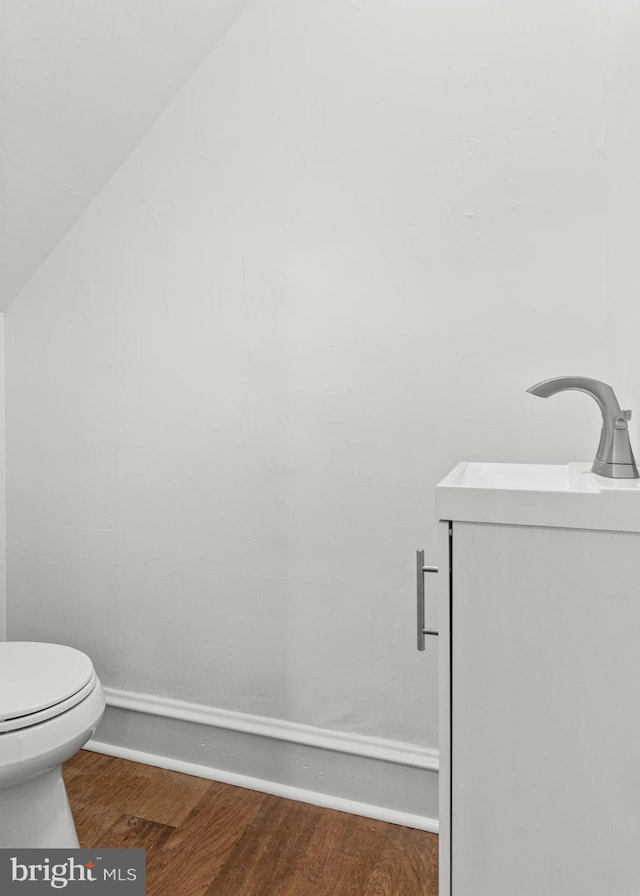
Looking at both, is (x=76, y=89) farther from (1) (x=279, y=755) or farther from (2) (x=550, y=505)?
(1) (x=279, y=755)

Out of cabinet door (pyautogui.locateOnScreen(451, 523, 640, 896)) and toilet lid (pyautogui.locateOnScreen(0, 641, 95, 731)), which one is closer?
cabinet door (pyautogui.locateOnScreen(451, 523, 640, 896))

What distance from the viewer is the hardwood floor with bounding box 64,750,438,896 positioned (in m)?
1.28

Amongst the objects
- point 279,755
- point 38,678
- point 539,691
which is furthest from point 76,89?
point 279,755

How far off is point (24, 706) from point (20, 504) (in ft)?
2.95

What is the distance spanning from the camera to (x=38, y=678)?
130cm

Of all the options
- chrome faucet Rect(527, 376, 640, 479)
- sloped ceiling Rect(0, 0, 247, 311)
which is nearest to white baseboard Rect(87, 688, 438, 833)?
chrome faucet Rect(527, 376, 640, 479)

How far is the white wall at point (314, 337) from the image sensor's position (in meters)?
1.34

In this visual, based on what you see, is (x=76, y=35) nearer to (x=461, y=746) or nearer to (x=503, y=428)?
(x=503, y=428)

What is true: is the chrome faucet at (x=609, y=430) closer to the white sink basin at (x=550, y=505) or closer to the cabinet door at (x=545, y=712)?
the white sink basin at (x=550, y=505)

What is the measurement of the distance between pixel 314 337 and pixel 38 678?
1.01m

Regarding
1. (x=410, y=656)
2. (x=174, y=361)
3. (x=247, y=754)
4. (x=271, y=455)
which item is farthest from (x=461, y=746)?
(x=174, y=361)

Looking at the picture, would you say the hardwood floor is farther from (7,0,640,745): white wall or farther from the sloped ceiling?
the sloped ceiling

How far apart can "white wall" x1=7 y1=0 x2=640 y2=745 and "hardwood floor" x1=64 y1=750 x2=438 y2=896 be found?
8.8 inches

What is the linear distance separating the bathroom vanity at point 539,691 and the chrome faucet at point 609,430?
73mm
